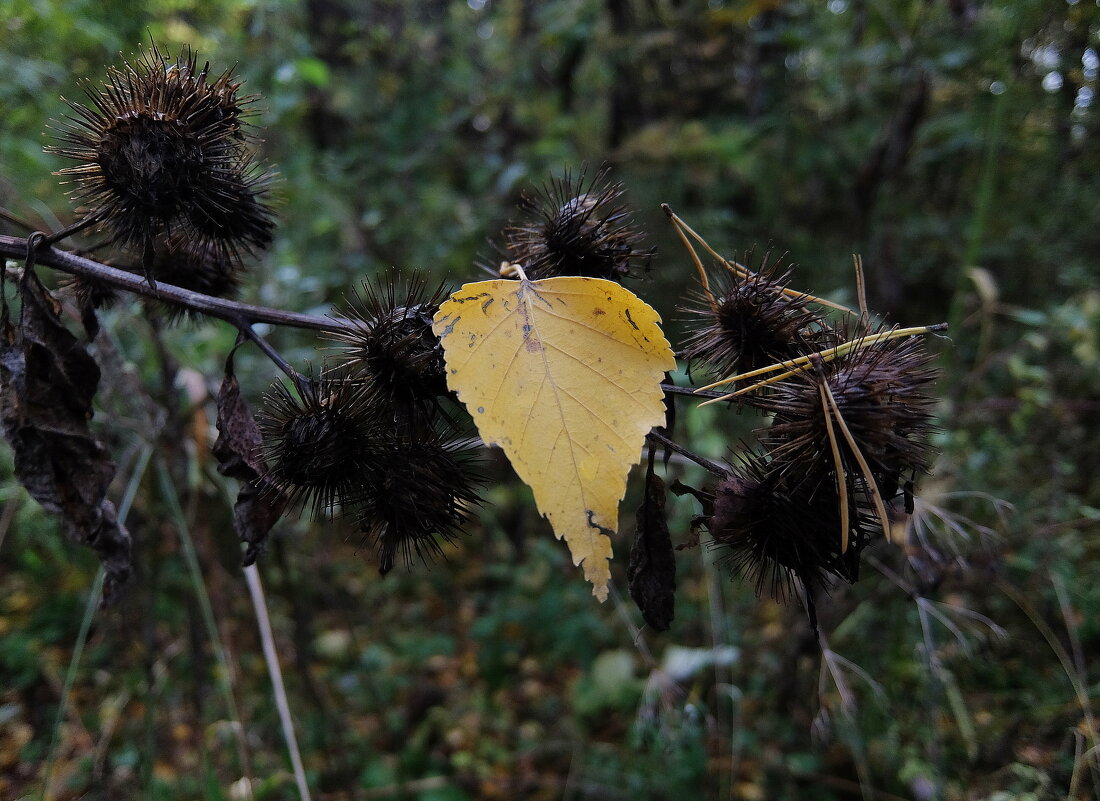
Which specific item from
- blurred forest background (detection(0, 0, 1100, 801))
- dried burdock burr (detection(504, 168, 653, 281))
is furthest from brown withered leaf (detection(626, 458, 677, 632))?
blurred forest background (detection(0, 0, 1100, 801))

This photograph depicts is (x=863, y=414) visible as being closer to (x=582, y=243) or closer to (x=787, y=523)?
(x=787, y=523)

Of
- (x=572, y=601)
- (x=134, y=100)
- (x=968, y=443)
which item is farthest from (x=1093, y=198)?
(x=134, y=100)

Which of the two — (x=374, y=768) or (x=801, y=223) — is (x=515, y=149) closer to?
(x=801, y=223)

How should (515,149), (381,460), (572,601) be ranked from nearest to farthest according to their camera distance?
(381,460)
(572,601)
(515,149)

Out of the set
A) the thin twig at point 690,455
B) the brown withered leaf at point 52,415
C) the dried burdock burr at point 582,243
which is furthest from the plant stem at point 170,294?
the thin twig at point 690,455

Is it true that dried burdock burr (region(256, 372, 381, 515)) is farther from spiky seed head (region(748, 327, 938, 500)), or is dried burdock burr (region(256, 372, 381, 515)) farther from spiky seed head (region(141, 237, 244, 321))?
spiky seed head (region(748, 327, 938, 500))

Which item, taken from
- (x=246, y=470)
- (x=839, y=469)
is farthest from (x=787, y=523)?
(x=246, y=470)
